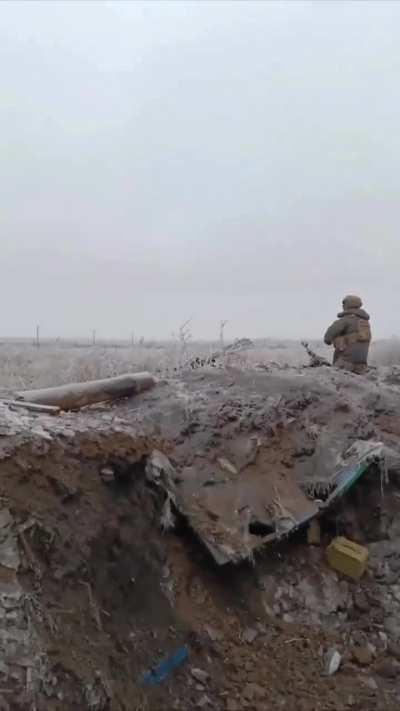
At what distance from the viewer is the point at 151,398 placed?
A: 5551 mm

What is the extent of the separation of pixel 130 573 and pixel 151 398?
2.19m

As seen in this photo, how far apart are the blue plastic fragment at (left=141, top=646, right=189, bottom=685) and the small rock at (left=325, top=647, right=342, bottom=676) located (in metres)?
0.78

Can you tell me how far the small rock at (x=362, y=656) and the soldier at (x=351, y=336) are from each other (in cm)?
393

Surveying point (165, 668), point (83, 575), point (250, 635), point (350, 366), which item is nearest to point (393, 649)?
point (250, 635)

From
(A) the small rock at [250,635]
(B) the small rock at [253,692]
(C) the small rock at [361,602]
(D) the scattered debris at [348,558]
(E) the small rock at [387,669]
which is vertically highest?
(D) the scattered debris at [348,558]

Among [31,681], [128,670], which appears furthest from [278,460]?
[31,681]

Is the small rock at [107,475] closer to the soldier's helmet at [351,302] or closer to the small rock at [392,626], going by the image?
the small rock at [392,626]

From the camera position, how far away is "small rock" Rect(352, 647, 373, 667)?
3711 mm

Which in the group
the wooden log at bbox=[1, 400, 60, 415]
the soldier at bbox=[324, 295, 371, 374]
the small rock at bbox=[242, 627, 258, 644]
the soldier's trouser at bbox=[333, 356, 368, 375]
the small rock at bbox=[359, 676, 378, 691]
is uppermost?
the soldier at bbox=[324, 295, 371, 374]

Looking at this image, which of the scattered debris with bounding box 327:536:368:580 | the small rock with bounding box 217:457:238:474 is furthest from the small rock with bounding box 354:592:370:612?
the small rock with bounding box 217:457:238:474

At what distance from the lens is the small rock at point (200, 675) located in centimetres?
333

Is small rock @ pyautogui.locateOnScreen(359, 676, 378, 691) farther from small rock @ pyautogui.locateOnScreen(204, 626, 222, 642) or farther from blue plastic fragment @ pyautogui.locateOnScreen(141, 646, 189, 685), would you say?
blue plastic fragment @ pyautogui.locateOnScreen(141, 646, 189, 685)

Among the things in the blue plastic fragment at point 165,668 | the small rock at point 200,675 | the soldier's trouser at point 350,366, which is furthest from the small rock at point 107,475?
the soldier's trouser at point 350,366

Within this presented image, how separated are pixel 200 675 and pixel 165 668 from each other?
20 cm
